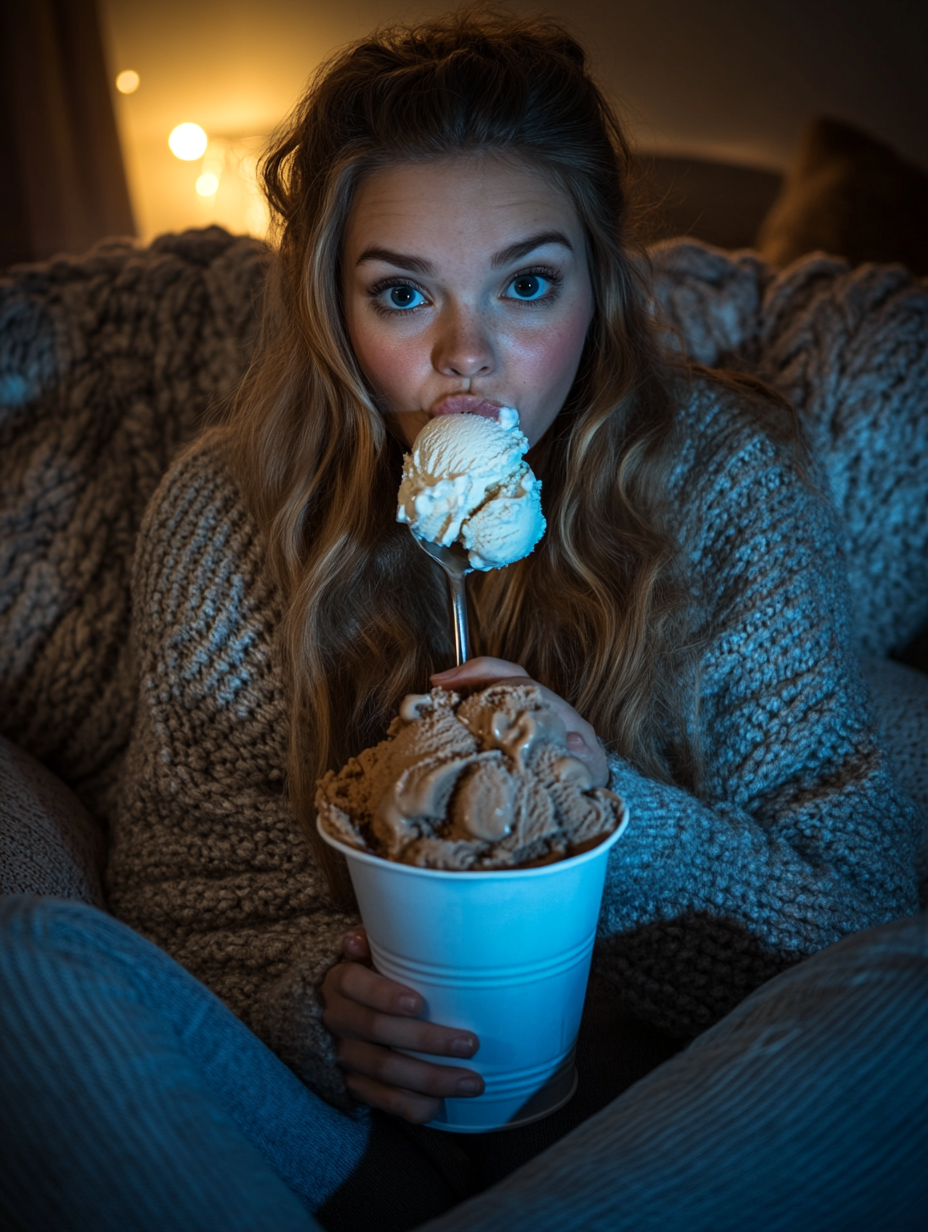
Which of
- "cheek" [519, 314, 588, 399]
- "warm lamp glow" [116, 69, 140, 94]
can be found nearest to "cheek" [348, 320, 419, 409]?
"cheek" [519, 314, 588, 399]

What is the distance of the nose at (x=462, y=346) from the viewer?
0.97 metres

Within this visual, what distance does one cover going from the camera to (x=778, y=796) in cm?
100

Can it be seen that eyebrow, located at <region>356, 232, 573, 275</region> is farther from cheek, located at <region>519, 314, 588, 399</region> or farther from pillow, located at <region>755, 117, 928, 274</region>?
pillow, located at <region>755, 117, 928, 274</region>

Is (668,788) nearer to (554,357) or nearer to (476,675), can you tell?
(476,675)

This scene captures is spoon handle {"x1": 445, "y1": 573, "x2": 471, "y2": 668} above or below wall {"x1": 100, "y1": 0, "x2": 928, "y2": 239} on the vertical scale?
below

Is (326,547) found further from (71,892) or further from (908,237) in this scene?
(908,237)

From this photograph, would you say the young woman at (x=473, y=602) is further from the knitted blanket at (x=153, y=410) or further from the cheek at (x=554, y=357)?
the knitted blanket at (x=153, y=410)

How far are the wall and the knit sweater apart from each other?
1002 mm

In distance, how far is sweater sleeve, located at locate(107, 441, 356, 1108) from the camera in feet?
3.26

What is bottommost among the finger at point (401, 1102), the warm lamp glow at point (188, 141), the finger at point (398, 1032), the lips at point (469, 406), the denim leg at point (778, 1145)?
the finger at point (401, 1102)

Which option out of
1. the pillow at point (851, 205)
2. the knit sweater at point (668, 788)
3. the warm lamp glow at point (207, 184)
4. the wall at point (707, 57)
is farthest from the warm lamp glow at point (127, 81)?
the knit sweater at point (668, 788)

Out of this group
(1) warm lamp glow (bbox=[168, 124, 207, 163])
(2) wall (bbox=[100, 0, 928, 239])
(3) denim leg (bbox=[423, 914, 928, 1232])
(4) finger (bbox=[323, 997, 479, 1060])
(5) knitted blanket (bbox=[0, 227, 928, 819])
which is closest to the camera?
(3) denim leg (bbox=[423, 914, 928, 1232])

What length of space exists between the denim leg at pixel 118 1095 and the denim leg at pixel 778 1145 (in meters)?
0.15

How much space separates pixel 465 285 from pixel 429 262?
0.14ft
